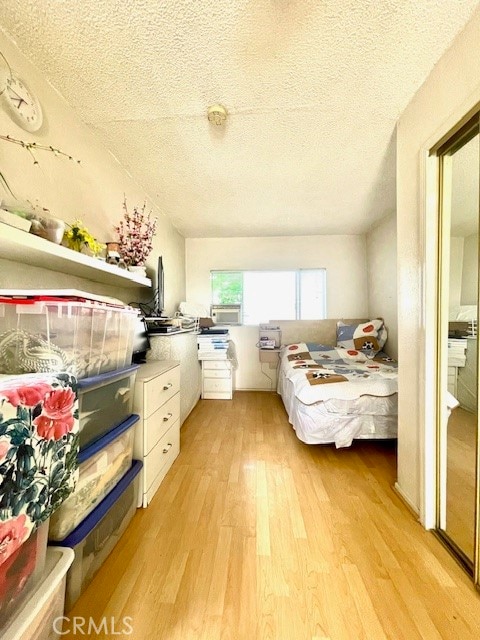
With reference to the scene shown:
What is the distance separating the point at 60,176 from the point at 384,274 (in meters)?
3.37

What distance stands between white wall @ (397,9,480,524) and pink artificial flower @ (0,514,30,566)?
1.58 meters

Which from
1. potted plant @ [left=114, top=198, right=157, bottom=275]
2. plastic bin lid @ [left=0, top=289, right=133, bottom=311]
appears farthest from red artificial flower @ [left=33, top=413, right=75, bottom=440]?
potted plant @ [left=114, top=198, right=157, bottom=275]

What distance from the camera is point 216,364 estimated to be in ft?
10.6

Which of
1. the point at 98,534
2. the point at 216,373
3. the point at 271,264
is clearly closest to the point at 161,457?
the point at 98,534

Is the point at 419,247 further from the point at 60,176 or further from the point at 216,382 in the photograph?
the point at 216,382

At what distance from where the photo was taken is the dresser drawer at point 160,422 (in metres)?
1.40

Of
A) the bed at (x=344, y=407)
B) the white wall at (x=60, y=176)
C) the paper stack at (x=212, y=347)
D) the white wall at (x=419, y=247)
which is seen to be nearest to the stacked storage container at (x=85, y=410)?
the white wall at (x=60, y=176)

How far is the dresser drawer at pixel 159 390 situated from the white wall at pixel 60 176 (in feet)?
2.41

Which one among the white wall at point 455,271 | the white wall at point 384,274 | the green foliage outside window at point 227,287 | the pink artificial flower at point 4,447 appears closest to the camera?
Result: the pink artificial flower at point 4,447

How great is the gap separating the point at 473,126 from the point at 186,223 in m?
2.74

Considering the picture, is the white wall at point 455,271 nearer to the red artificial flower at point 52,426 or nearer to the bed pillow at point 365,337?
the red artificial flower at point 52,426

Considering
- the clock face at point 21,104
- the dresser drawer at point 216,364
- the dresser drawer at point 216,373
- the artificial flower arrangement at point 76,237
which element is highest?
the clock face at point 21,104

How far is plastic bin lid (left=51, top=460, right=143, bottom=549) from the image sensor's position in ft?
2.76

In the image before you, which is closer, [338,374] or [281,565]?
[281,565]
